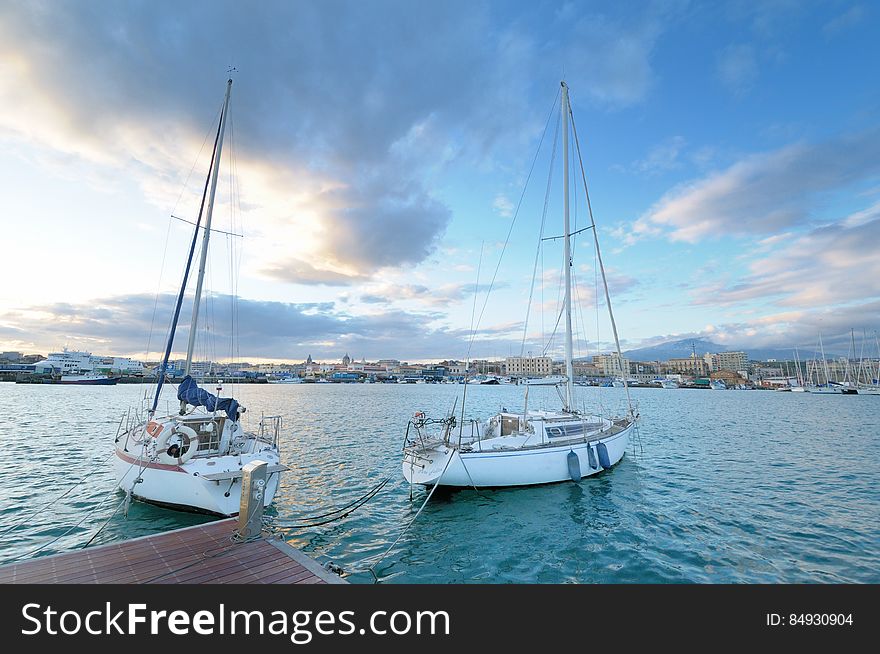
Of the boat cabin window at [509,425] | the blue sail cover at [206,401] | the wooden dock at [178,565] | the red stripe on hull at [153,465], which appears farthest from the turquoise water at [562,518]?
the blue sail cover at [206,401]

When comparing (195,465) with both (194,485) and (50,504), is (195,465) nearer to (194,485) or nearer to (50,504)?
(194,485)

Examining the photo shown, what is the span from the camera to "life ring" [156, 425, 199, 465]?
12328 mm

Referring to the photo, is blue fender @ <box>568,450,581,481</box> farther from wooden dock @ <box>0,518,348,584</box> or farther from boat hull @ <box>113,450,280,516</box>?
wooden dock @ <box>0,518,348,584</box>

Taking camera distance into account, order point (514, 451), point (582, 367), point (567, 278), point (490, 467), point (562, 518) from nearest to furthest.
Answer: point (562, 518) < point (490, 467) < point (514, 451) < point (567, 278) < point (582, 367)

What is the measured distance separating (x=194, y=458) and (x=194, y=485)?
110 centimetres

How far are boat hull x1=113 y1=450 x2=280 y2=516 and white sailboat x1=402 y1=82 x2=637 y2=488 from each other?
18.5 feet

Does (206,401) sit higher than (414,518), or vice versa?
(206,401)

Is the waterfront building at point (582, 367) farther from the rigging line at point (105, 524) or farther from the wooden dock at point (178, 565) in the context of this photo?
the rigging line at point (105, 524)

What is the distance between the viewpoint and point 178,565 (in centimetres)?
687

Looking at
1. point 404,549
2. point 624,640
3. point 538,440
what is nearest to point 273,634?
point 624,640

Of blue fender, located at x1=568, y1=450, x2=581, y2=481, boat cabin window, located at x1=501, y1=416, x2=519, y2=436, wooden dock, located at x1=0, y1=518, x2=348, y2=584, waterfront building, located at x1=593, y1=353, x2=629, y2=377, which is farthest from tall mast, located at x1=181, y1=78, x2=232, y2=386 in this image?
waterfront building, located at x1=593, y1=353, x2=629, y2=377

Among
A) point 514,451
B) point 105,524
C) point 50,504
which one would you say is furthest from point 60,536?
point 514,451

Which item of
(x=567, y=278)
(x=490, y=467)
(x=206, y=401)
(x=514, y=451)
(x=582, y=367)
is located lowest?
(x=490, y=467)

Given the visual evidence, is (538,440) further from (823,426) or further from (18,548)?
(823,426)
